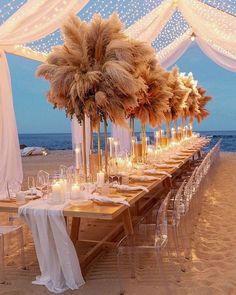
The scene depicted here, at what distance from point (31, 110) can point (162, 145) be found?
33257 mm

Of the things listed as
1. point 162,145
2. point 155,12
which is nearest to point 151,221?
point 162,145

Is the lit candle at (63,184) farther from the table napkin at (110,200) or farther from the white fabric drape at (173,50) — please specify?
the white fabric drape at (173,50)

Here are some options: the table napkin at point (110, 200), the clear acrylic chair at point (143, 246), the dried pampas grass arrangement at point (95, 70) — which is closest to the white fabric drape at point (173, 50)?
the dried pampas grass arrangement at point (95, 70)

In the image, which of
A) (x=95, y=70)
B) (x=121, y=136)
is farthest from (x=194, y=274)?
(x=121, y=136)

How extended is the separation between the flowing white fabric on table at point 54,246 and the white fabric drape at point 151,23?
17.0 ft

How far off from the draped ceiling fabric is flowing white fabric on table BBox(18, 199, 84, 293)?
9.62 feet

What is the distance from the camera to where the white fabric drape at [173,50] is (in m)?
10.4

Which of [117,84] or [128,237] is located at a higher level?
[117,84]

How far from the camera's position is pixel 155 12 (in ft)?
26.0

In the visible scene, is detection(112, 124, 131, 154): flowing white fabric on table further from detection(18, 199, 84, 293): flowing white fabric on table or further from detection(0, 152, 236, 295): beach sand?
detection(18, 199, 84, 293): flowing white fabric on table

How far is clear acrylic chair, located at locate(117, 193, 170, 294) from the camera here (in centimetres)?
338

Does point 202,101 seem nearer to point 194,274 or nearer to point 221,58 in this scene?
point 221,58

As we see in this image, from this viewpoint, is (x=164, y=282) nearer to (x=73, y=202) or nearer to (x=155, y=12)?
(x=73, y=202)

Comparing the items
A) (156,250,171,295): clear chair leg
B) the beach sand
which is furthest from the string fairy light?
(156,250,171,295): clear chair leg
